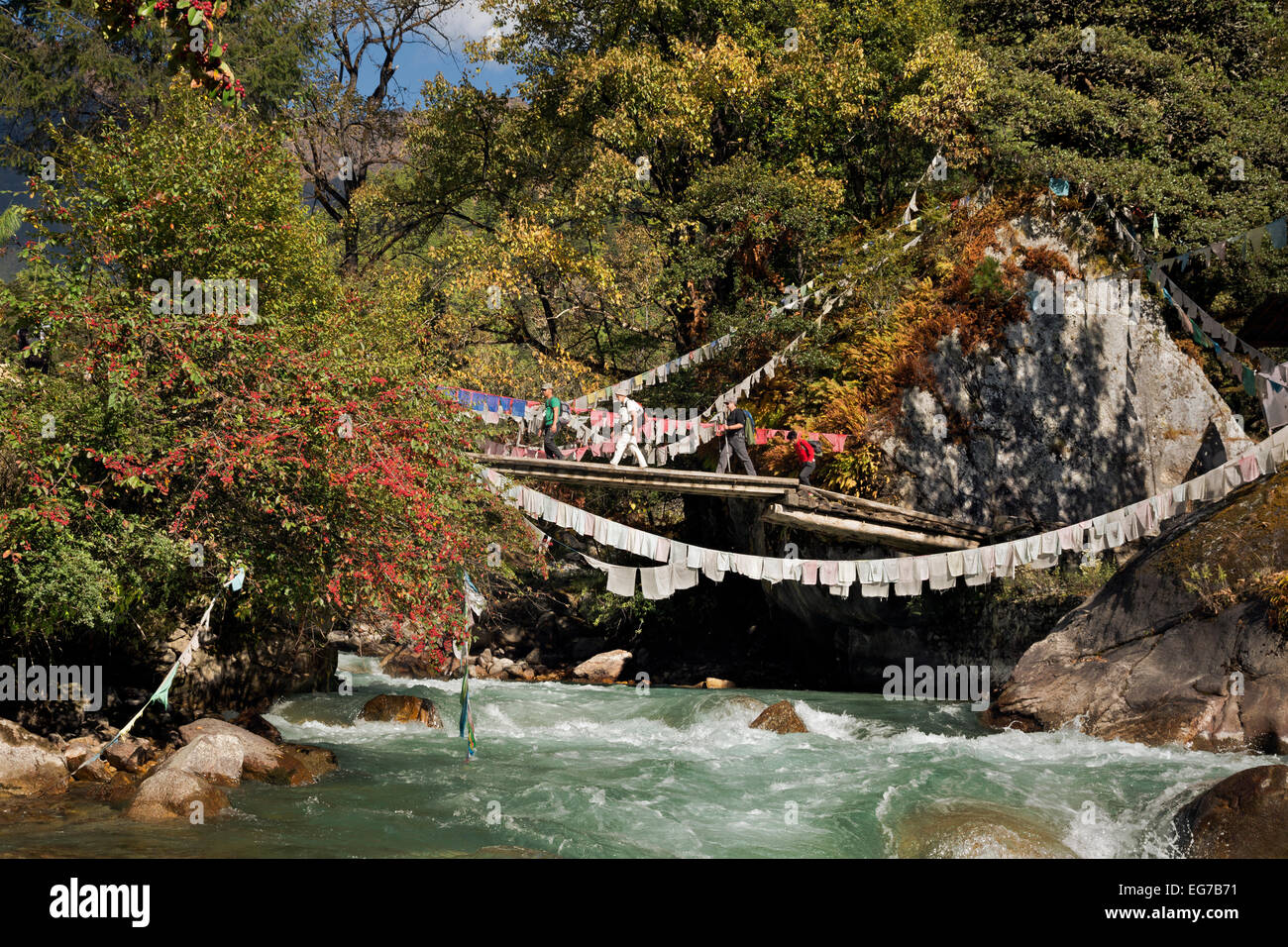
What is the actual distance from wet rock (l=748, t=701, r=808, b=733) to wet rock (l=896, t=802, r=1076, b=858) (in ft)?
14.8

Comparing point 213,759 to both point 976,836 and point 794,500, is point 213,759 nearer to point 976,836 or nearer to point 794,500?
point 976,836

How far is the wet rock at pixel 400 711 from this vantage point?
45.6ft

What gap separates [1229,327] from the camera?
66.6ft

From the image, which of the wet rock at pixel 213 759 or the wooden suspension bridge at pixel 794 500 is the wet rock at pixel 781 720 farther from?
the wet rock at pixel 213 759

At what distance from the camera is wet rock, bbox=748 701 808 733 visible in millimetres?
13484

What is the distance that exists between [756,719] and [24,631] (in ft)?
29.4

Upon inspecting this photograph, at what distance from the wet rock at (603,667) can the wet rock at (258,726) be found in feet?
29.3

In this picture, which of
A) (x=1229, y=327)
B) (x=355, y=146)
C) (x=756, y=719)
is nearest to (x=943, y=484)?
(x=756, y=719)

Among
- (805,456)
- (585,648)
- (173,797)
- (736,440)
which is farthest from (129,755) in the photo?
(585,648)

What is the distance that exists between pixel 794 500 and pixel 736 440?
1.92 m

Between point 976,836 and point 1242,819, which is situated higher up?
point 1242,819

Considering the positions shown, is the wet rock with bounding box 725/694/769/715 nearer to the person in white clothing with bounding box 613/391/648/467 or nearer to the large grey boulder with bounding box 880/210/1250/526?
the person in white clothing with bounding box 613/391/648/467

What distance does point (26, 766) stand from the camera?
894 cm

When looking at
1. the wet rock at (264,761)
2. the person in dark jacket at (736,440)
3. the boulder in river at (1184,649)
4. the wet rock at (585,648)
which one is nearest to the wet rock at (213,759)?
the wet rock at (264,761)
